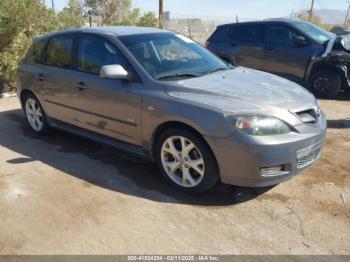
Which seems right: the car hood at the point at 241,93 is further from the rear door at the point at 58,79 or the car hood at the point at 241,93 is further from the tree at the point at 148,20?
the tree at the point at 148,20

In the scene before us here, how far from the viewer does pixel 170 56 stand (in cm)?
452

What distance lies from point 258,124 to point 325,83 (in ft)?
17.8

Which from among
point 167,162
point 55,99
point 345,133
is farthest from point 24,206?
point 345,133

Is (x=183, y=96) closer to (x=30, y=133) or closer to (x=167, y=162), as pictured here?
(x=167, y=162)

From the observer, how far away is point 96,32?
189 inches

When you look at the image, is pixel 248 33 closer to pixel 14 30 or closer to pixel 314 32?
pixel 314 32

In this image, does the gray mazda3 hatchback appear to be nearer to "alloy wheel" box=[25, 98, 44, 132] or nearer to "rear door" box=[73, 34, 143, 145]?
"rear door" box=[73, 34, 143, 145]

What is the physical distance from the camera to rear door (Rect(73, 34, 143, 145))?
4.27m

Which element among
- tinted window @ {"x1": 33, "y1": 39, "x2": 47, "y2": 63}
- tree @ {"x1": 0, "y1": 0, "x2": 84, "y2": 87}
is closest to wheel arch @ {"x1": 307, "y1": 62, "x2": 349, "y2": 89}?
tinted window @ {"x1": 33, "y1": 39, "x2": 47, "y2": 63}

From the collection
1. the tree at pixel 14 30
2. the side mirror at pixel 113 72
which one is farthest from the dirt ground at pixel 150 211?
the tree at pixel 14 30

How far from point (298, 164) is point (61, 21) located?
9.25 m

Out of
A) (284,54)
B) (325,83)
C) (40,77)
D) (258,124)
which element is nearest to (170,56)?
(258,124)

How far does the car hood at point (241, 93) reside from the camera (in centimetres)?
363

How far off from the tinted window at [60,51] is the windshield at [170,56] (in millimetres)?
989
